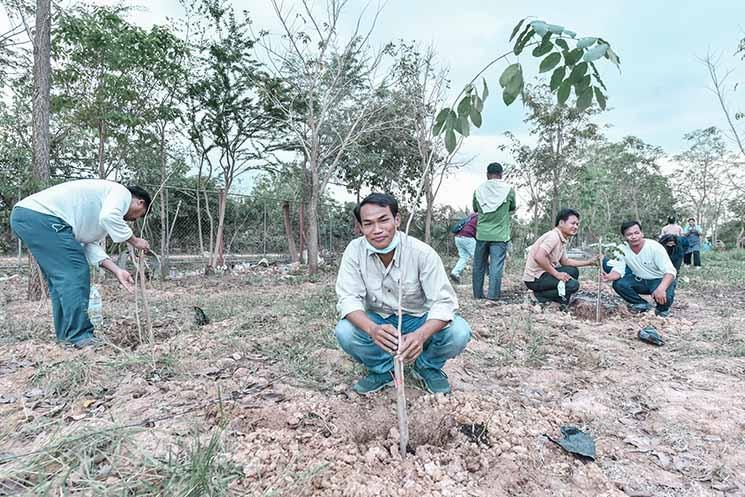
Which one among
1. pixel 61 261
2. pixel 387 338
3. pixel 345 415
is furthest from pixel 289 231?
pixel 387 338

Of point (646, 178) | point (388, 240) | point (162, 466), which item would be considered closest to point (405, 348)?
point (388, 240)

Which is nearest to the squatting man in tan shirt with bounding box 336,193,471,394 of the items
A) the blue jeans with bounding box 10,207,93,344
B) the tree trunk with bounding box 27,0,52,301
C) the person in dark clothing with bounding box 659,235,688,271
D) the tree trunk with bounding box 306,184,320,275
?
the blue jeans with bounding box 10,207,93,344

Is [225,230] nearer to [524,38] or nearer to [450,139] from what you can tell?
[450,139]

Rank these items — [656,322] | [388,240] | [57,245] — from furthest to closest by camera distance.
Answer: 1. [656,322]
2. [57,245]
3. [388,240]

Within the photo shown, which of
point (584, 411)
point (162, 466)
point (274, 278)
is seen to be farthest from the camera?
point (274, 278)

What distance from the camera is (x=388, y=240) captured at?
6.35ft

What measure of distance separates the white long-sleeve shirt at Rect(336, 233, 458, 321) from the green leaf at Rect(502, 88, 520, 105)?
3.11ft

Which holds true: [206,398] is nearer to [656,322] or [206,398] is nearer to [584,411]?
[584,411]

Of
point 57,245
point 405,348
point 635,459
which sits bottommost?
point 635,459

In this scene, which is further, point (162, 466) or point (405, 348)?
point (405, 348)

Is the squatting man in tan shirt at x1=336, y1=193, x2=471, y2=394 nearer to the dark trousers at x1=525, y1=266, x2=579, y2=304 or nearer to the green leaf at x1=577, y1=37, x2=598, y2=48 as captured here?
the green leaf at x1=577, y1=37, x2=598, y2=48

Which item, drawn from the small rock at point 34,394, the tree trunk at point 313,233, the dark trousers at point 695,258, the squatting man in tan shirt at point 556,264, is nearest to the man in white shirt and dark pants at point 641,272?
the squatting man in tan shirt at point 556,264

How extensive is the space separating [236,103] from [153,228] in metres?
3.26

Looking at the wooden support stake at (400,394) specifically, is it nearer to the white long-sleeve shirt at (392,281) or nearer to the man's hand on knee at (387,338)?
the man's hand on knee at (387,338)
